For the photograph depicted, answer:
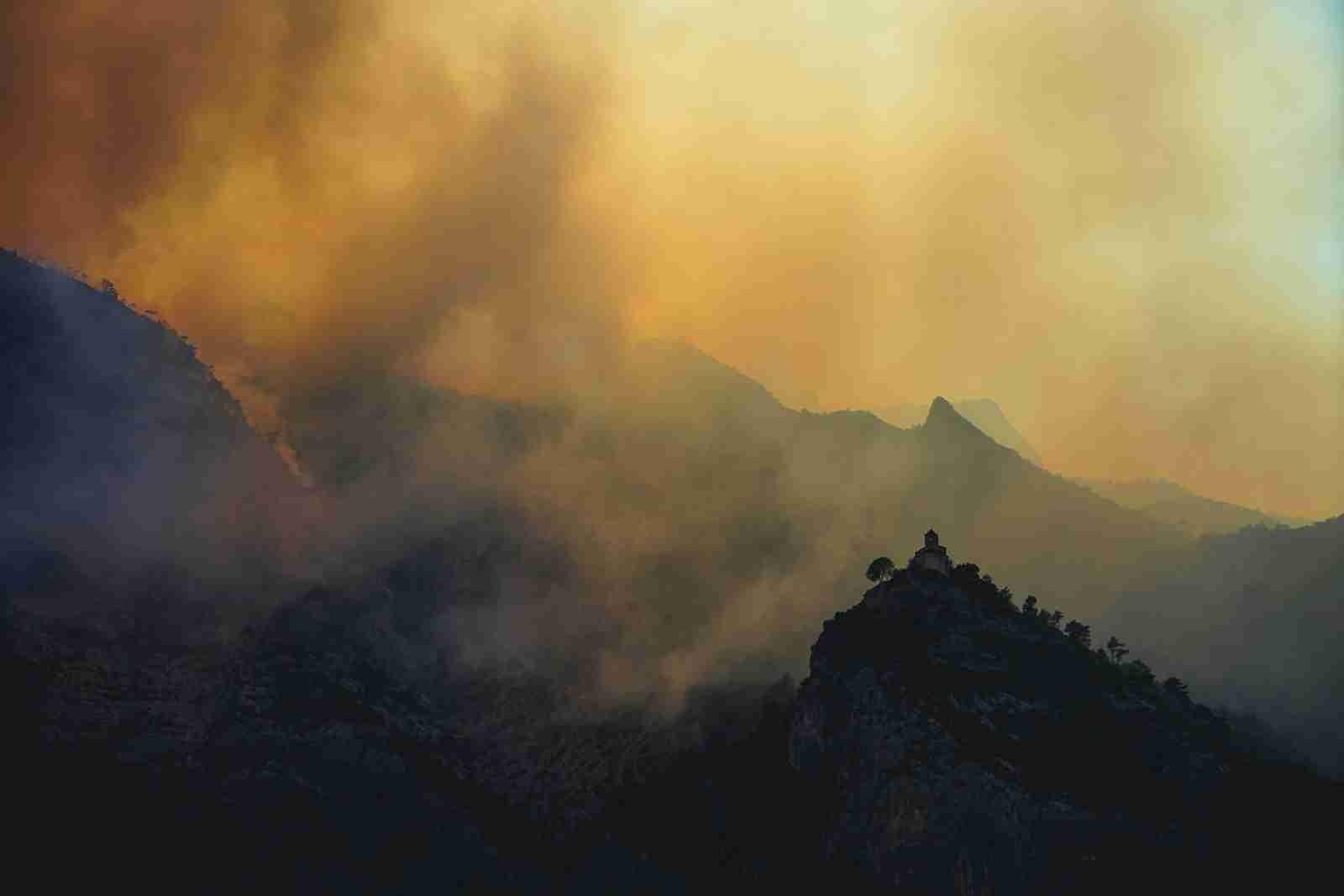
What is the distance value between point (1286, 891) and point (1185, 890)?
76.1ft

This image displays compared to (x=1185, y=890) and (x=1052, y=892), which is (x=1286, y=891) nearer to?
(x=1185, y=890)

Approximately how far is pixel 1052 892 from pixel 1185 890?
2882 cm

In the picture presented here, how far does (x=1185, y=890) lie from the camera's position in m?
198

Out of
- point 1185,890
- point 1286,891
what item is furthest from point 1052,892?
point 1286,891

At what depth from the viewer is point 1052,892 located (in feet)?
655

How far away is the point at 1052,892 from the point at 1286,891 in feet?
170

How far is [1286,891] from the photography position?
19938 centimetres
